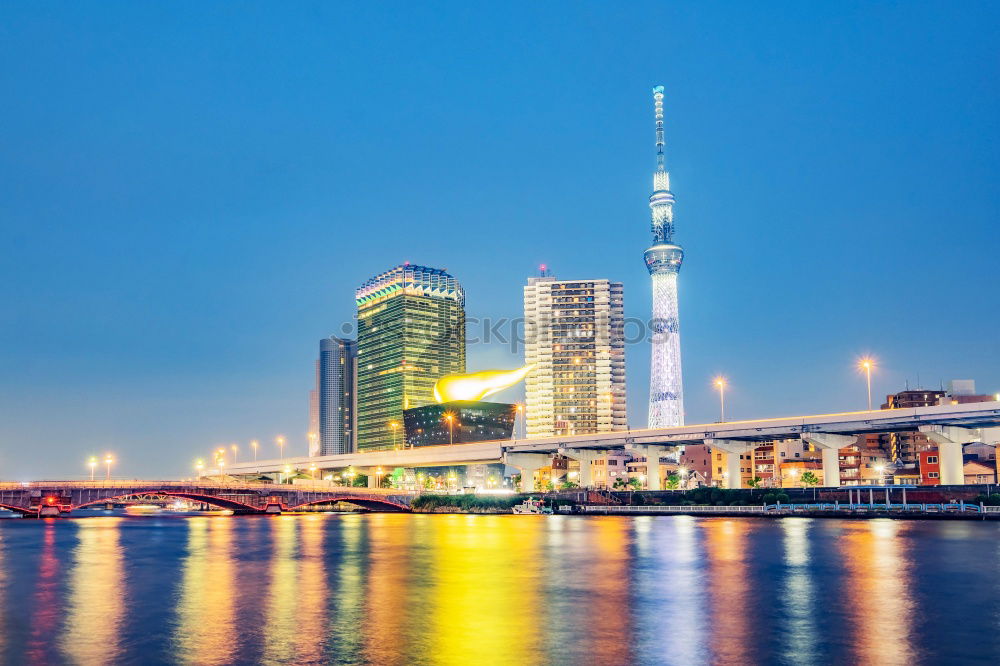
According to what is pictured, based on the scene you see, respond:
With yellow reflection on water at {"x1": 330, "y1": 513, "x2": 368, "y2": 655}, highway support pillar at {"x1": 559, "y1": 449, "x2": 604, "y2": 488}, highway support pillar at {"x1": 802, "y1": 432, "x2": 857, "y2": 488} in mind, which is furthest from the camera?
highway support pillar at {"x1": 559, "y1": 449, "x2": 604, "y2": 488}

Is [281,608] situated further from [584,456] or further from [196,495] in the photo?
[584,456]

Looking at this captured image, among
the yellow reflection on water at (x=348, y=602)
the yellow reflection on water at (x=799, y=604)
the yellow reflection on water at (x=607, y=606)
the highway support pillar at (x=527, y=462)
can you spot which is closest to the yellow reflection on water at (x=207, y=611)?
the yellow reflection on water at (x=348, y=602)

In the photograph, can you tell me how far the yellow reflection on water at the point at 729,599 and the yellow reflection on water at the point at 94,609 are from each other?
15.3 metres

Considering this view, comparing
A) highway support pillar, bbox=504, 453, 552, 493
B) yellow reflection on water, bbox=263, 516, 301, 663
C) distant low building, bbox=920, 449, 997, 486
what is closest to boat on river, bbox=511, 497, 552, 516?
highway support pillar, bbox=504, 453, 552, 493

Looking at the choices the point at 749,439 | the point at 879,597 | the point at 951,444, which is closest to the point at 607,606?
the point at 879,597

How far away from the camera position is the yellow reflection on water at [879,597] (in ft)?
75.9

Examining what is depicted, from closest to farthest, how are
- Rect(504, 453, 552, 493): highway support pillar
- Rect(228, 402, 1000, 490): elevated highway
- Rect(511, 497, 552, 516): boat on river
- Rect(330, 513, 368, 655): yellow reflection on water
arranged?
Rect(330, 513, 368, 655): yellow reflection on water < Rect(228, 402, 1000, 490): elevated highway < Rect(511, 497, 552, 516): boat on river < Rect(504, 453, 552, 493): highway support pillar

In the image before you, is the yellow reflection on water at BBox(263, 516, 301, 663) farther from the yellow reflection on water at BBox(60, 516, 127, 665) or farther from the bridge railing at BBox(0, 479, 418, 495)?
the bridge railing at BBox(0, 479, 418, 495)

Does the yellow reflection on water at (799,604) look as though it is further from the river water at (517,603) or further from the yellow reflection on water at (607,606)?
the yellow reflection on water at (607,606)

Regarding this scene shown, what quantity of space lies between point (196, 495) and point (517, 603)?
10307 cm

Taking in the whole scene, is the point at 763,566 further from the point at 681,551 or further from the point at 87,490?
the point at 87,490

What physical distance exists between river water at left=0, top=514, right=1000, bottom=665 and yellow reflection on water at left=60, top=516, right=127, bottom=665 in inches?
4.4

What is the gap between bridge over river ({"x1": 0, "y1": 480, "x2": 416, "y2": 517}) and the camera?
117000 millimetres

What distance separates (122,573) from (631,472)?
152296 mm
